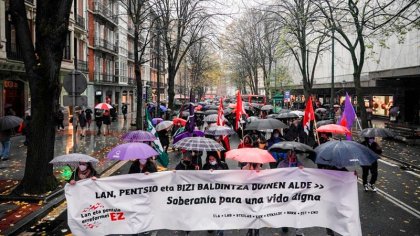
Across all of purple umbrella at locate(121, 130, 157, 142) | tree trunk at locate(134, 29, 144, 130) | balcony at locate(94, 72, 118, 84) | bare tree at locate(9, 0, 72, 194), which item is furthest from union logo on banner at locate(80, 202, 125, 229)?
balcony at locate(94, 72, 118, 84)


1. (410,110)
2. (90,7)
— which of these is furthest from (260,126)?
(90,7)

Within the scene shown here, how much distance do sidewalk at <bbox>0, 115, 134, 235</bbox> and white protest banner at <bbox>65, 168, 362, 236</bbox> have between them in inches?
97.1

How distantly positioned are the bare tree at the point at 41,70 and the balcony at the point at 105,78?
3192cm

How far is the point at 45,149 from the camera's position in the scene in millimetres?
9609

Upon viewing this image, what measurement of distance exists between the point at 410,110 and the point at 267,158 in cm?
2895

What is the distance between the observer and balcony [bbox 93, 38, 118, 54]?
40.8m

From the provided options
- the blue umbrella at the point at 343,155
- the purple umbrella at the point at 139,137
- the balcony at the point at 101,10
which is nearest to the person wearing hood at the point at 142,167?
the blue umbrella at the point at 343,155

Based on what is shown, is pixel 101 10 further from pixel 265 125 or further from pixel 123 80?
pixel 265 125

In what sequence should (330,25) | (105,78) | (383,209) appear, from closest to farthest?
(383,209) → (330,25) → (105,78)

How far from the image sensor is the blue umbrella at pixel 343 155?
265 inches

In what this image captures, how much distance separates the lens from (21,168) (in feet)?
42.3

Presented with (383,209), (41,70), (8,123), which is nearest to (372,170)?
(383,209)

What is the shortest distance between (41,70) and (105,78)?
35727 millimetres

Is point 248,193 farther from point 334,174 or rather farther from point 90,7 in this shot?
point 90,7
